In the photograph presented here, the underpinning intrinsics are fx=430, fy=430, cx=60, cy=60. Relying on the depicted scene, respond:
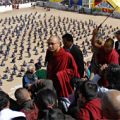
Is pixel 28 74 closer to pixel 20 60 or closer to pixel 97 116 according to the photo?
pixel 97 116

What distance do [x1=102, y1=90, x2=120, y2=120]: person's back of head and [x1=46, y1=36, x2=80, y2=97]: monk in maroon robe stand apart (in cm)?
334

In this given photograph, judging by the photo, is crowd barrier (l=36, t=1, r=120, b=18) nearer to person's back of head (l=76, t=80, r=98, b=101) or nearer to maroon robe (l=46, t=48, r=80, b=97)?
maroon robe (l=46, t=48, r=80, b=97)

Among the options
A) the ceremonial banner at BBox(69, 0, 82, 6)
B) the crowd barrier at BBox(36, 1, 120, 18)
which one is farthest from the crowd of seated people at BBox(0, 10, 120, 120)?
the ceremonial banner at BBox(69, 0, 82, 6)

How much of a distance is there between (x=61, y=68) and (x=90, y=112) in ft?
7.17

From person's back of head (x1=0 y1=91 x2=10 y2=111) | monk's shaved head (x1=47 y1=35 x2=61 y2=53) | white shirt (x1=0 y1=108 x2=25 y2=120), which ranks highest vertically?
monk's shaved head (x1=47 y1=35 x2=61 y2=53)

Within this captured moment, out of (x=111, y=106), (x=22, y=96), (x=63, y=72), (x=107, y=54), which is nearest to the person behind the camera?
(x=111, y=106)

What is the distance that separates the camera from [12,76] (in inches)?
933

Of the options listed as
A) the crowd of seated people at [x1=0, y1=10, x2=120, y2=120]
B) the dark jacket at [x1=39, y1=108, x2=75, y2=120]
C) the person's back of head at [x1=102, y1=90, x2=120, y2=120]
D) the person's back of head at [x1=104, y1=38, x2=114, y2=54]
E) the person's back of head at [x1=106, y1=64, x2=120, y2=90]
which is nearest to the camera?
the person's back of head at [x1=102, y1=90, x2=120, y2=120]

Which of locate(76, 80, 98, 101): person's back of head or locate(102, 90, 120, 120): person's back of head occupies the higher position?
locate(102, 90, 120, 120): person's back of head

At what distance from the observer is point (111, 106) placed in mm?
4105

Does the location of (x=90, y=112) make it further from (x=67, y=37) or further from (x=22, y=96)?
(x=67, y=37)

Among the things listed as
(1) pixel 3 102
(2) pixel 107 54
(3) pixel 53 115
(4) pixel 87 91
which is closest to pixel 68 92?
(2) pixel 107 54

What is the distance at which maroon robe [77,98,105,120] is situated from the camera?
545cm

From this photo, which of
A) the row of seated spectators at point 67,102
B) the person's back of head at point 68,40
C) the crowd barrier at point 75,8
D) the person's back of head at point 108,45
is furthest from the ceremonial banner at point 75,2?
the row of seated spectators at point 67,102
